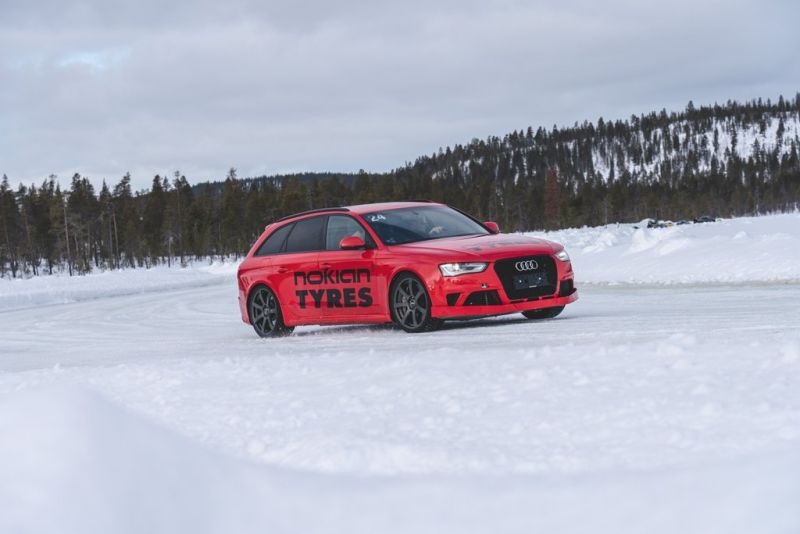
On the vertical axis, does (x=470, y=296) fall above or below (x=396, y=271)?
below

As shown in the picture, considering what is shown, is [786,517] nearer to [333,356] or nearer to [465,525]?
[465,525]

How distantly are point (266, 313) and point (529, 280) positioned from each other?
3635mm

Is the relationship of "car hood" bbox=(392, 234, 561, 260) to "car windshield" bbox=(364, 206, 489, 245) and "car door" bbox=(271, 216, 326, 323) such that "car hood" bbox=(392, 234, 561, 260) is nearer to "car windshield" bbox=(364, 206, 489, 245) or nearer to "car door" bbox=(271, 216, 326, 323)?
"car windshield" bbox=(364, 206, 489, 245)

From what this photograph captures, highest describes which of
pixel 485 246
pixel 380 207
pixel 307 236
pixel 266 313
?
pixel 380 207

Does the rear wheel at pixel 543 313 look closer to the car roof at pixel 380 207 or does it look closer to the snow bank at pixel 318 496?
the car roof at pixel 380 207

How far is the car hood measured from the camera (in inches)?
409

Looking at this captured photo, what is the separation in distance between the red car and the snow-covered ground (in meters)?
2.29

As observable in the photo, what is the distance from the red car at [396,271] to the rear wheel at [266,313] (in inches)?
0.5

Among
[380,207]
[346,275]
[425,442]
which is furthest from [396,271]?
[425,442]

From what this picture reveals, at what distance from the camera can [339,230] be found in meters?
11.7

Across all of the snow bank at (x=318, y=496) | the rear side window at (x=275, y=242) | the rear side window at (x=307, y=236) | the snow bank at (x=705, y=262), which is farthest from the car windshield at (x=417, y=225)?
the snow bank at (x=705, y=262)

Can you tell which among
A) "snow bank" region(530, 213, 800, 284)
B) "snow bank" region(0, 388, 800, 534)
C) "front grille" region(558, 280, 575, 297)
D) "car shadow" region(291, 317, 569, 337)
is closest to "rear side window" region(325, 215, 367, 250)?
"car shadow" region(291, 317, 569, 337)

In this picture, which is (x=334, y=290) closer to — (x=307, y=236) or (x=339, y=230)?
(x=339, y=230)

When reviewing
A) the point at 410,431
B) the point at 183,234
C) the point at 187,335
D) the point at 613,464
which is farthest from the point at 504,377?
the point at 183,234
